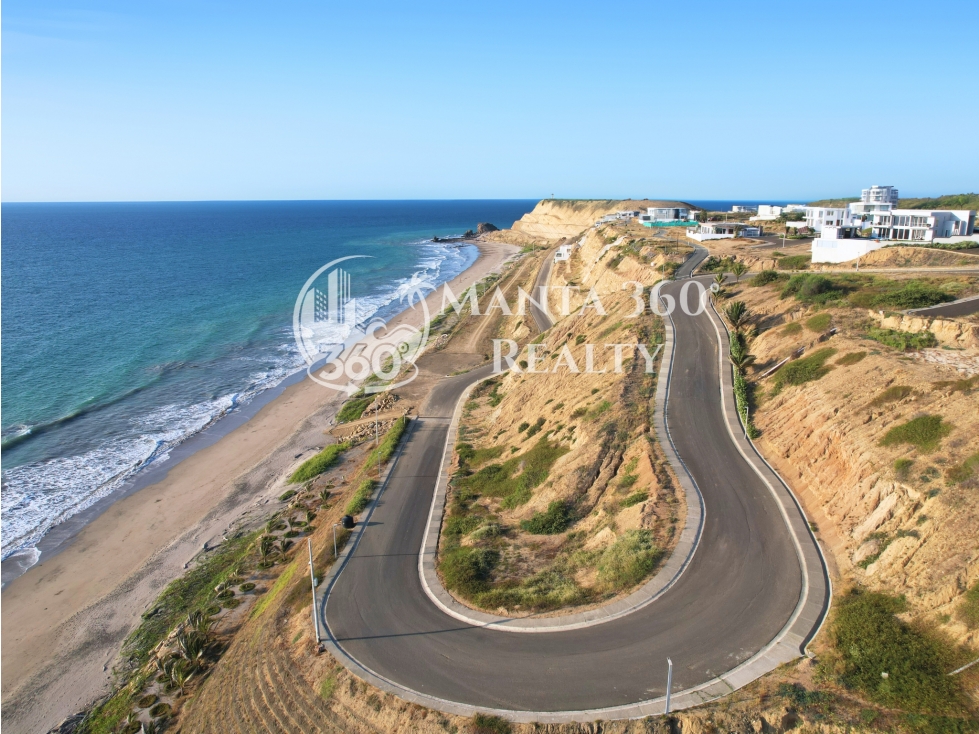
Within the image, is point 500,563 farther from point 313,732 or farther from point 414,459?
point 414,459

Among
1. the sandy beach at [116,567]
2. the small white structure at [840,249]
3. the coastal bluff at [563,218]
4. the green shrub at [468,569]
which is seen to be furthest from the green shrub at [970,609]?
the coastal bluff at [563,218]

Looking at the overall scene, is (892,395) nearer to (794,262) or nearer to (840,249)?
(794,262)

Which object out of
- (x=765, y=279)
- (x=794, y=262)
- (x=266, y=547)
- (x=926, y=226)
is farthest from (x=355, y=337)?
(x=926, y=226)

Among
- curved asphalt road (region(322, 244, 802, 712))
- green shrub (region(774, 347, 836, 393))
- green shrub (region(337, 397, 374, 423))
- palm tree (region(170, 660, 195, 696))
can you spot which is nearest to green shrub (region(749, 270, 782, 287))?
green shrub (region(774, 347, 836, 393))

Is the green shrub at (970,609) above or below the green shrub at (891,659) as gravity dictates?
above

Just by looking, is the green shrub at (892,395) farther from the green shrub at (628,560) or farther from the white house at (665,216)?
the white house at (665,216)

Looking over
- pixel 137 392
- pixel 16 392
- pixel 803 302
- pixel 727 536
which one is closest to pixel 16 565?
pixel 137 392
